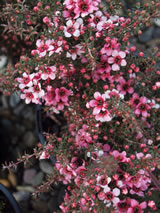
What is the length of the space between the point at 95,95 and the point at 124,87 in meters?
0.23

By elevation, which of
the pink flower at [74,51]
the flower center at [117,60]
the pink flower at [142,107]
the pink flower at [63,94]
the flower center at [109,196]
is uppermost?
the pink flower at [74,51]

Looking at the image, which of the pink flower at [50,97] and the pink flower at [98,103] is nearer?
the pink flower at [98,103]

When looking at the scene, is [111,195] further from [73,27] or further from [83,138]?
[73,27]

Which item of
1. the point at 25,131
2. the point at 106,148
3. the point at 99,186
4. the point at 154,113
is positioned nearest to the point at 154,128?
the point at 154,113

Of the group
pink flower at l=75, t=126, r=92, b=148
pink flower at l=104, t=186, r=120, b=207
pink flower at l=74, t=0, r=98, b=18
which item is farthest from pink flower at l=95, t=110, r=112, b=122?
pink flower at l=74, t=0, r=98, b=18

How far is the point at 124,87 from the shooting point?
120 cm

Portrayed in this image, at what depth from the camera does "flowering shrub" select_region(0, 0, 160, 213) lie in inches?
38.3

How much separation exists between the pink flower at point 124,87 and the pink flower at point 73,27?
1.04 feet

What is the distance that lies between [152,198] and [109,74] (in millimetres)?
500

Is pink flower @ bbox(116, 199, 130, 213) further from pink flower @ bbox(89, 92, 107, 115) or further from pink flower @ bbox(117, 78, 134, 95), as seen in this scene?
pink flower @ bbox(117, 78, 134, 95)

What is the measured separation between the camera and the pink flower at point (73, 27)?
970 mm

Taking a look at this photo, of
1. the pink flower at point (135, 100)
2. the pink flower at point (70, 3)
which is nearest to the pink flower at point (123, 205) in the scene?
the pink flower at point (135, 100)

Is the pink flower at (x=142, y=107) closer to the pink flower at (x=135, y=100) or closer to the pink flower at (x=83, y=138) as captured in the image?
the pink flower at (x=135, y=100)

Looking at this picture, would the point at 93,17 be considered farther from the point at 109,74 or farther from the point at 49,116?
the point at 49,116
